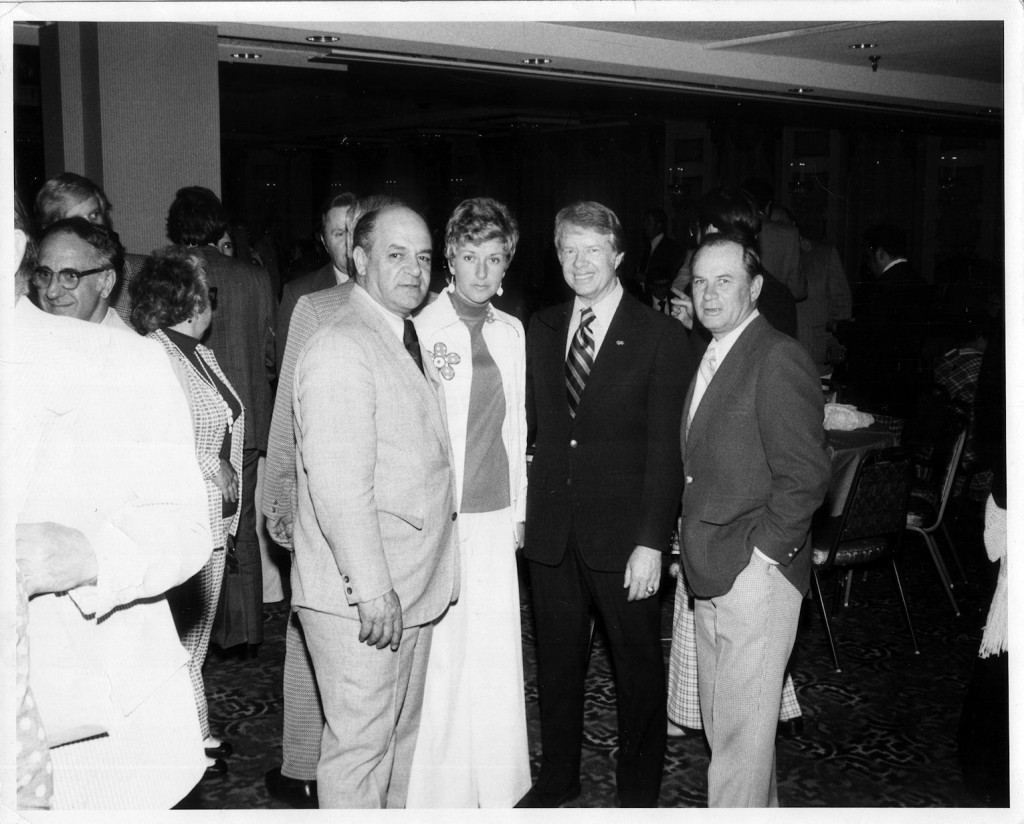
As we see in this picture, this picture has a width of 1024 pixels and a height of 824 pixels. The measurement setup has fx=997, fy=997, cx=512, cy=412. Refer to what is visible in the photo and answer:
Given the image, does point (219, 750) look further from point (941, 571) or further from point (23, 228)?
point (941, 571)

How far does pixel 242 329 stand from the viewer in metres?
4.07

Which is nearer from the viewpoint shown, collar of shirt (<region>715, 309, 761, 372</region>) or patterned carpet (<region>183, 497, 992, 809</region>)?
collar of shirt (<region>715, 309, 761, 372</region>)

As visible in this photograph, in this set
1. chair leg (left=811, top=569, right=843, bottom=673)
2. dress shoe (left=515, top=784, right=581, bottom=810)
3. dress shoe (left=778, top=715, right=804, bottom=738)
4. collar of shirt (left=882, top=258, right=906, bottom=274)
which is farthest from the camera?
collar of shirt (left=882, top=258, right=906, bottom=274)

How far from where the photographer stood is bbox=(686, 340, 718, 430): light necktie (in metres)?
2.67

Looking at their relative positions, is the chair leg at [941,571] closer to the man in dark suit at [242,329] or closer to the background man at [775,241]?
the background man at [775,241]

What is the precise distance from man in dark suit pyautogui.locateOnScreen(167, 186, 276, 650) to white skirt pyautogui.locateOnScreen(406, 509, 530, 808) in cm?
147

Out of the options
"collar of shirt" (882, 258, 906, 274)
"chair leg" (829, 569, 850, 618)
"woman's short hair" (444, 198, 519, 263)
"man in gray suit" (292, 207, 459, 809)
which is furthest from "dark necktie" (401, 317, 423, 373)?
"collar of shirt" (882, 258, 906, 274)

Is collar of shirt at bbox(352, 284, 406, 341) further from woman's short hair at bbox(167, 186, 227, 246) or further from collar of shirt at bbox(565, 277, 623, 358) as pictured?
woman's short hair at bbox(167, 186, 227, 246)

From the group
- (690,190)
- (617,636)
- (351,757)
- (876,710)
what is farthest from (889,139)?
(351,757)

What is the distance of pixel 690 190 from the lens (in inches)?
533

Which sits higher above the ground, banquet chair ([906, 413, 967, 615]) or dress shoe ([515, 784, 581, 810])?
banquet chair ([906, 413, 967, 615])

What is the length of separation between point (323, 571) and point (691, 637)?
58.1 inches

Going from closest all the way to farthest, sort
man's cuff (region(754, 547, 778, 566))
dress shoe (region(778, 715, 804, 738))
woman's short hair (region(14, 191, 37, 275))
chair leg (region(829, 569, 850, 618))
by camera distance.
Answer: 1. woman's short hair (region(14, 191, 37, 275))
2. man's cuff (region(754, 547, 778, 566))
3. dress shoe (region(778, 715, 804, 738))
4. chair leg (region(829, 569, 850, 618))

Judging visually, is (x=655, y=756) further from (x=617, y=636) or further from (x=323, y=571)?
(x=323, y=571)
